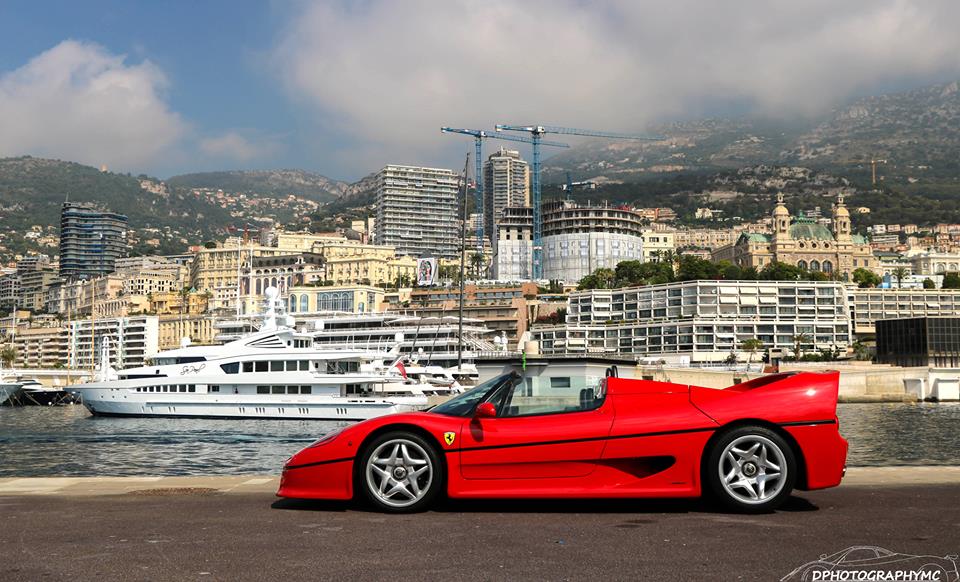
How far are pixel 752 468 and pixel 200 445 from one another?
3088 centimetres

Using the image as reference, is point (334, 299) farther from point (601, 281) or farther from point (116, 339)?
point (601, 281)

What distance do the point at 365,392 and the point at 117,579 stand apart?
54429 millimetres

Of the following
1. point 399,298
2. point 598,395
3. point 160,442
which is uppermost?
point 399,298

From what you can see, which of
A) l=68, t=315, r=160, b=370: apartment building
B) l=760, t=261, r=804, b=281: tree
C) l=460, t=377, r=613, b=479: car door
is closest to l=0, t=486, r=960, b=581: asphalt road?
l=460, t=377, r=613, b=479: car door

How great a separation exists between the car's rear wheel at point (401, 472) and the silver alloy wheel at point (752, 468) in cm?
246

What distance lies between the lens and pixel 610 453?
8289 millimetres

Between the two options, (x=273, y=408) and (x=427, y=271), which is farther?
(x=427, y=271)

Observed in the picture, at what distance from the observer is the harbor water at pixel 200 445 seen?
25625 mm

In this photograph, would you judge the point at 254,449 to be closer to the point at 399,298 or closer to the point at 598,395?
the point at 598,395

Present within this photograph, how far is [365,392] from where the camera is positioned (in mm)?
59781

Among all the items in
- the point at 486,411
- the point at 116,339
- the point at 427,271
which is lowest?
the point at 486,411

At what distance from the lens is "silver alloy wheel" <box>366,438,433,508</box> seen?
8.32m

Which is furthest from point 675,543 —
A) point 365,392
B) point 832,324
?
point 832,324

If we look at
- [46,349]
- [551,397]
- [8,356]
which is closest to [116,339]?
[8,356]
